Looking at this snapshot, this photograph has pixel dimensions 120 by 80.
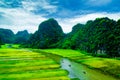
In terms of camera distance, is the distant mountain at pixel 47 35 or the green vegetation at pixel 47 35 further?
the distant mountain at pixel 47 35

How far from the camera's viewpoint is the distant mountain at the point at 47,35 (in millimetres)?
126912

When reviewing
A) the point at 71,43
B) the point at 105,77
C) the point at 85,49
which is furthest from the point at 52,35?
the point at 105,77

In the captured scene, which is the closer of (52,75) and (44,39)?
(52,75)

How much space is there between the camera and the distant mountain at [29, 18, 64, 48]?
416ft

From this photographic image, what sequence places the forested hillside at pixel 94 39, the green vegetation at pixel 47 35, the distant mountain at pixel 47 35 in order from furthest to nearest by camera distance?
the distant mountain at pixel 47 35 < the green vegetation at pixel 47 35 < the forested hillside at pixel 94 39

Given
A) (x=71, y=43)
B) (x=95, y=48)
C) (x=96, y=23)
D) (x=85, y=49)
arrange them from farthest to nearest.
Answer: (x=71, y=43) < (x=85, y=49) < (x=96, y=23) < (x=95, y=48)

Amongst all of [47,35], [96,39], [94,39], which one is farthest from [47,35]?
[96,39]

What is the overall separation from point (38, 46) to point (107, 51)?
63.2 meters

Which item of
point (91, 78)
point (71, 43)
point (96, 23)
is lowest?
point (91, 78)

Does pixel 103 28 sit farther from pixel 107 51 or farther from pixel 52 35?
pixel 52 35

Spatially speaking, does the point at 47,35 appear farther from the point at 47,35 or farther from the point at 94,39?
the point at 94,39

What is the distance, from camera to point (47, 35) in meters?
136

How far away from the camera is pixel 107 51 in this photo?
6675cm

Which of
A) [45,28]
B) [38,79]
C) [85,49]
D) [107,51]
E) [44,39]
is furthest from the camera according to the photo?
[45,28]
